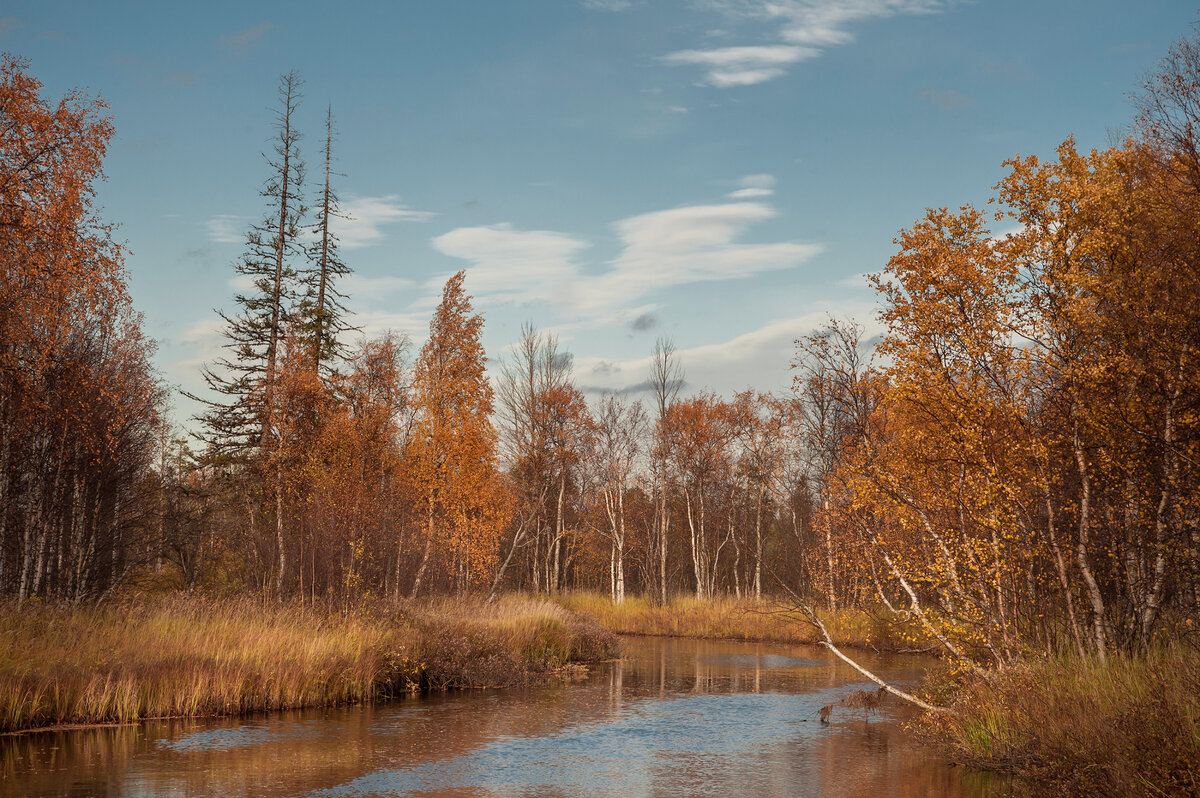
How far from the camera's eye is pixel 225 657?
1582 cm

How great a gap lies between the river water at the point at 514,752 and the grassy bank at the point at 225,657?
1.84ft

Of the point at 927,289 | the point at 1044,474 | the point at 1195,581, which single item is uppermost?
the point at 927,289

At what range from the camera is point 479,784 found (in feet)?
36.0

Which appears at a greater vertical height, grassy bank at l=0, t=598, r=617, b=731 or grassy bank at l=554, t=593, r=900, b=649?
grassy bank at l=0, t=598, r=617, b=731

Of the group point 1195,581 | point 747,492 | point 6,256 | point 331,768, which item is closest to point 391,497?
point 6,256

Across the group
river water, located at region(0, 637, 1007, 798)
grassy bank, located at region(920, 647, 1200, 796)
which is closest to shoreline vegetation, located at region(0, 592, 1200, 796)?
grassy bank, located at region(920, 647, 1200, 796)

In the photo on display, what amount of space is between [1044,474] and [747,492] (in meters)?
40.0

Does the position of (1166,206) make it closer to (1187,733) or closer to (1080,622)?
(1080,622)

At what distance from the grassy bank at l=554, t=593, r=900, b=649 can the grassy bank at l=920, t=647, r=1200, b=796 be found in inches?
736

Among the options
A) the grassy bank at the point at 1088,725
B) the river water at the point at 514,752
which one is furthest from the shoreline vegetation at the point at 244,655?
the grassy bank at the point at 1088,725

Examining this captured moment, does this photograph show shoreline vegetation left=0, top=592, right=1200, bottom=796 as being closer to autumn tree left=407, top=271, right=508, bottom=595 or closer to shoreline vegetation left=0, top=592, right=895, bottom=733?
shoreline vegetation left=0, top=592, right=895, bottom=733

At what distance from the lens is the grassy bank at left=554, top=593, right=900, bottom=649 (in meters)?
32.1

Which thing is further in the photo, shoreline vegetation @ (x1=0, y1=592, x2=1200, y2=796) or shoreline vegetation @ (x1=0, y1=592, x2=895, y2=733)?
shoreline vegetation @ (x1=0, y1=592, x2=895, y2=733)

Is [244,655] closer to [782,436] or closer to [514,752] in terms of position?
[514,752]
